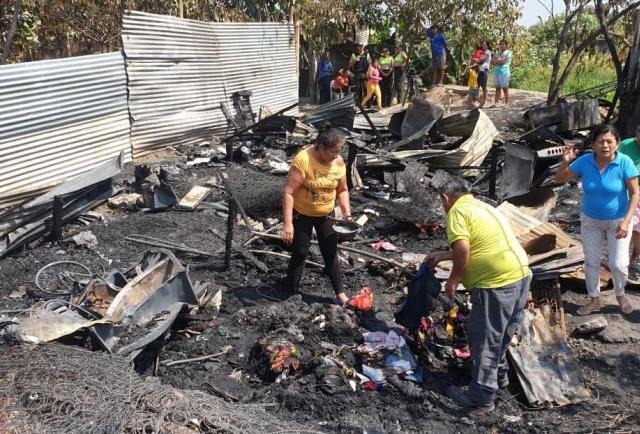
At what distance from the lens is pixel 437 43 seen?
1814cm

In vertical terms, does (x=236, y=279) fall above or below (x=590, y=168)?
below

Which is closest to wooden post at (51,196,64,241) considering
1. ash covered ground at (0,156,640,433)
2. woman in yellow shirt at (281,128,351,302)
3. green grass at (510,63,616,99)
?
ash covered ground at (0,156,640,433)

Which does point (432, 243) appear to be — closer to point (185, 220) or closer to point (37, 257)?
point (185, 220)

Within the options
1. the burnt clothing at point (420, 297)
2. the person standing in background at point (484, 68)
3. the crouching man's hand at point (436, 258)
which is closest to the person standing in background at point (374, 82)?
the person standing in background at point (484, 68)

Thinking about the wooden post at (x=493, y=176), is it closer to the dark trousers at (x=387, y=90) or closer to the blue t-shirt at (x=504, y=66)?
the blue t-shirt at (x=504, y=66)

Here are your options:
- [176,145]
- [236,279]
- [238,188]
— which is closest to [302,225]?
[236,279]

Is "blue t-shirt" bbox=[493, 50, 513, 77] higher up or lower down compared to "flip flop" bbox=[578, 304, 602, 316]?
higher up

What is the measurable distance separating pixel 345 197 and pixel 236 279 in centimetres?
146

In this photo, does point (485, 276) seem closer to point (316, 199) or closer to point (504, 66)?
point (316, 199)

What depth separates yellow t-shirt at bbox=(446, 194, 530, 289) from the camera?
4.02 m

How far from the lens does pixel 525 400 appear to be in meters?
4.42

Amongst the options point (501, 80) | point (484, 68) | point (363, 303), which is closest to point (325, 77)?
point (484, 68)

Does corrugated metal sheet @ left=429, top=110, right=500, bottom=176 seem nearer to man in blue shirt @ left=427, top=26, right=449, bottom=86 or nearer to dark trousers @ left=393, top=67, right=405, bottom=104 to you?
man in blue shirt @ left=427, top=26, right=449, bottom=86

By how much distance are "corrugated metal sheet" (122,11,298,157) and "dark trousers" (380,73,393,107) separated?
4.25m
